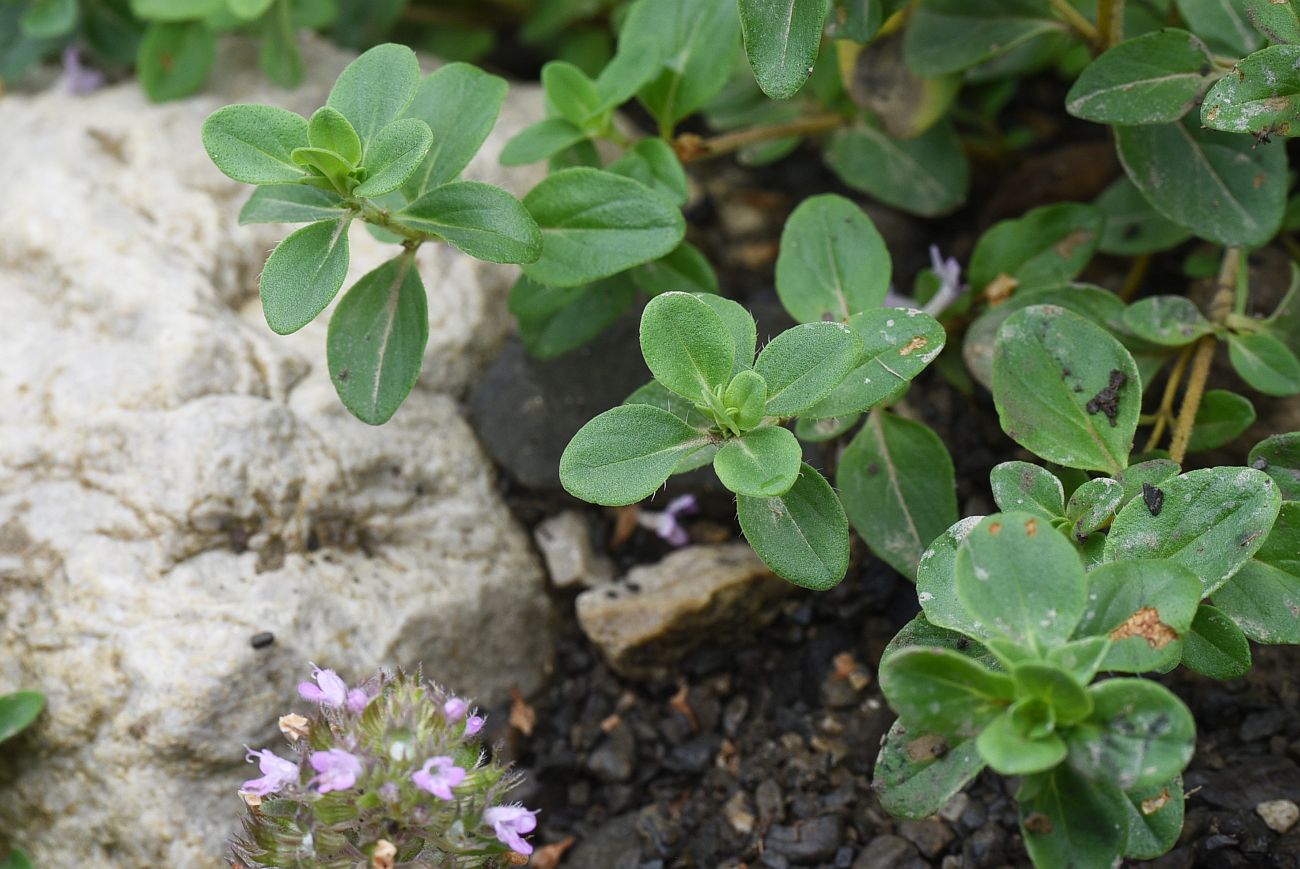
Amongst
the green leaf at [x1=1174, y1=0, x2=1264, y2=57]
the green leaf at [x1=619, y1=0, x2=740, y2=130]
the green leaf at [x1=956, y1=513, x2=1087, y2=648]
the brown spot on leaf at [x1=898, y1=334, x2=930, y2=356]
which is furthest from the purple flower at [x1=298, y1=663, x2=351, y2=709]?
the green leaf at [x1=1174, y1=0, x2=1264, y2=57]

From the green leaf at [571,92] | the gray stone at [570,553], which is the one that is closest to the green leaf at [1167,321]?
the green leaf at [571,92]

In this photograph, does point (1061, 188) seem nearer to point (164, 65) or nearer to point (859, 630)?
point (859, 630)

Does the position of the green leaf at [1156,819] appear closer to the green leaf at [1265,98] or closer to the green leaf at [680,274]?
the green leaf at [1265,98]

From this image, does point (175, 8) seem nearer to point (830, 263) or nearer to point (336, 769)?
point (830, 263)

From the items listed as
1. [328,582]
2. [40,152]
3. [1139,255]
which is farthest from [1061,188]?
[40,152]

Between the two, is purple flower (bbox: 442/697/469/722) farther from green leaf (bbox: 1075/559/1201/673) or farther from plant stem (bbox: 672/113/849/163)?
plant stem (bbox: 672/113/849/163)

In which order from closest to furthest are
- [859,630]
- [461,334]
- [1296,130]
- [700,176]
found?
[1296,130] < [859,630] < [461,334] < [700,176]

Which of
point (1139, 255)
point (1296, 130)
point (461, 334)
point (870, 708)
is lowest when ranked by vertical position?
point (870, 708)
